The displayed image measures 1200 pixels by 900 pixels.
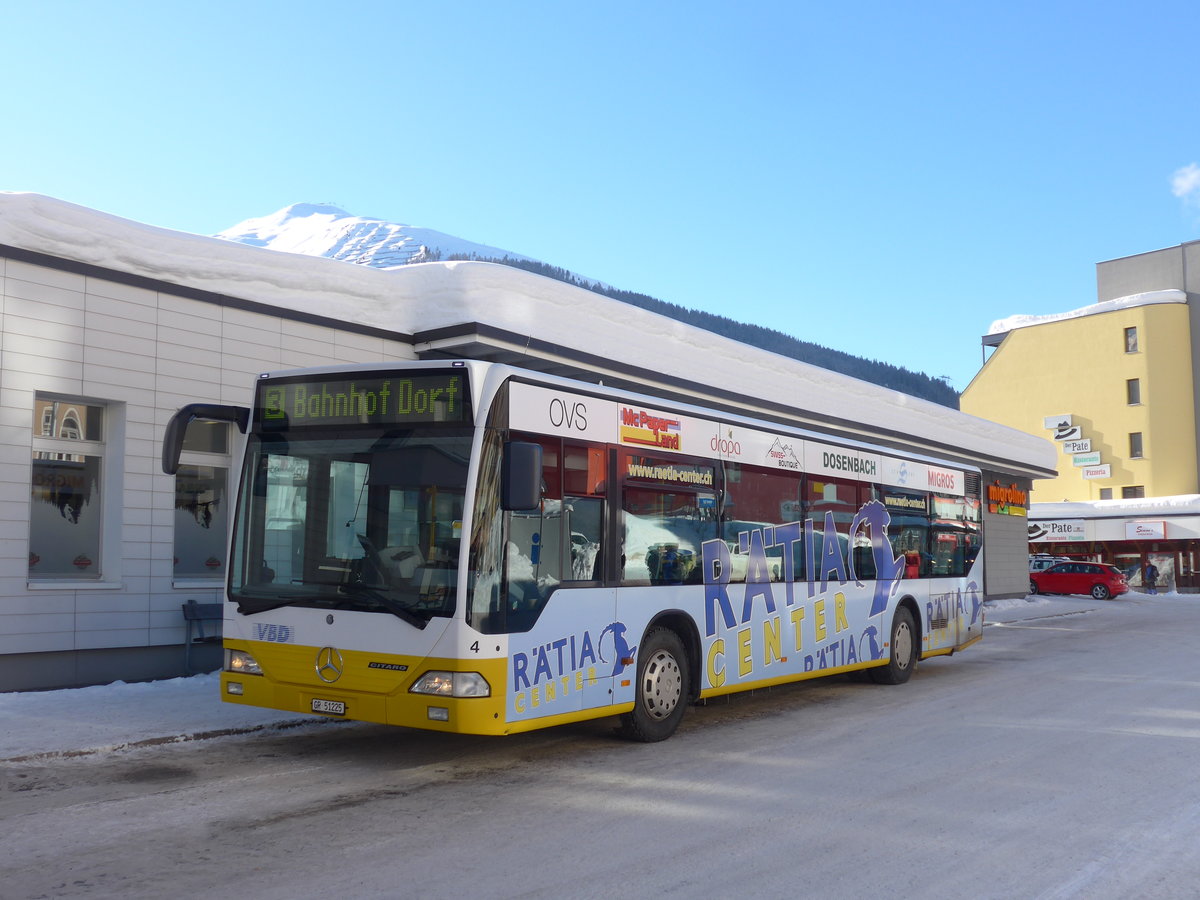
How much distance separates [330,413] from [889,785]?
16.6 ft

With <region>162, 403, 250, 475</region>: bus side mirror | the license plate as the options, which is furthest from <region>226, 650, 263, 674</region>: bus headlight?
<region>162, 403, 250, 475</region>: bus side mirror

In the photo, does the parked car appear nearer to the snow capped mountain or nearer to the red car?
the red car

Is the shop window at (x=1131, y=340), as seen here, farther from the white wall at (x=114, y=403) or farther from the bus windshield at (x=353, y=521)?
the bus windshield at (x=353, y=521)

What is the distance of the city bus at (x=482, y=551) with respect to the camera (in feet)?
24.4

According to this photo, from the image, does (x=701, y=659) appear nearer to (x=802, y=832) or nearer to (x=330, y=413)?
(x=802, y=832)

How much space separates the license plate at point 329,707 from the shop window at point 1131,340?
181ft

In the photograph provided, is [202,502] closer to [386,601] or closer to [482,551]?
[386,601]

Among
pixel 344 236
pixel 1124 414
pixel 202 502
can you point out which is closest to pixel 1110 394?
pixel 1124 414

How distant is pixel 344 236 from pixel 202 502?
135434mm

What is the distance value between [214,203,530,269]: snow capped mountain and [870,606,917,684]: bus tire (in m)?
88.3

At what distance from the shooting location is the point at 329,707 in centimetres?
772

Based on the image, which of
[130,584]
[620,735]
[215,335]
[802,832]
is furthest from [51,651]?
[802,832]

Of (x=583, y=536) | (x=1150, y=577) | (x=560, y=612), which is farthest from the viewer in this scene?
(x=1150, y=577)

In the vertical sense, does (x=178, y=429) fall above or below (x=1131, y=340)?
below
